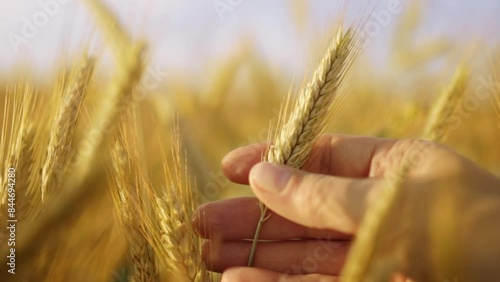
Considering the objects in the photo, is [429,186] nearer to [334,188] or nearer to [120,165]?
[334,188]

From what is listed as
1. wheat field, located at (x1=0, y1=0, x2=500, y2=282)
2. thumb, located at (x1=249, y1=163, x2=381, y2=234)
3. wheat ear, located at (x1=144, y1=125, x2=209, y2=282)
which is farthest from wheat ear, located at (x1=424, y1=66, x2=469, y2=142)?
wheat ear, located at (x1=144, y1=125, x2=209, y2=282)

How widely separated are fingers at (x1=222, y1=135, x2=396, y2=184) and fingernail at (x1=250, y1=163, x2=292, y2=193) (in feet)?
0.72

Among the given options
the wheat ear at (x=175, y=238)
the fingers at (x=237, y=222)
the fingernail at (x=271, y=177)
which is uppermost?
the fingernail at (x=271, y=177)

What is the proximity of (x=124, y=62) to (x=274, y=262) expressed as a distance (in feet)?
1.89

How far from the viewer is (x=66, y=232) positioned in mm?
790

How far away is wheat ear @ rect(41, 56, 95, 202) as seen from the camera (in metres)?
0.92

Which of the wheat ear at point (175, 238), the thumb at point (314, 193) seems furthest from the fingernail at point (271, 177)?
the wheat ear at point (175, 238)

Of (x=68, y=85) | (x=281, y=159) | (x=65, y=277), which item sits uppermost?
(x=68, y=85)

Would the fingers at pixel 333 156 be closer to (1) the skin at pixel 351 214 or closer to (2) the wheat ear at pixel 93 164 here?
(1) the skin at pixel 351 214

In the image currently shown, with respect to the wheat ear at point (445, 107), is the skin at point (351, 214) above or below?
below

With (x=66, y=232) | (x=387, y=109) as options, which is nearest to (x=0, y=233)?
(x=66, y=232)

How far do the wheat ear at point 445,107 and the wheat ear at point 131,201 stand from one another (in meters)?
0.59

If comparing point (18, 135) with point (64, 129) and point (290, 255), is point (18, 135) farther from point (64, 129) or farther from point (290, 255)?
point (290, 255)

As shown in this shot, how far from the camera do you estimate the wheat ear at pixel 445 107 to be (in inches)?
46.5
